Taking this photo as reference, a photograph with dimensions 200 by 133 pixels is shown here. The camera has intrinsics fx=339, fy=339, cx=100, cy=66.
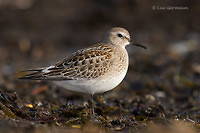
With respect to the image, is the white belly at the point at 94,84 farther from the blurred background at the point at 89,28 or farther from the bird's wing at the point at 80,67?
the blurred background at the point at 89,28

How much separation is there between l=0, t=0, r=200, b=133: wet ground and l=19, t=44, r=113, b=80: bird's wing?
0.47m

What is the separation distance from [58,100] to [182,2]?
7220 mm

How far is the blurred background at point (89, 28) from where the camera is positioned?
9.81 meters

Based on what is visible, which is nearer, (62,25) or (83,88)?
(83,88)

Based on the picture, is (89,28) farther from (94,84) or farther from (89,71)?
(94,84)

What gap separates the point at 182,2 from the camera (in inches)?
Result: 480

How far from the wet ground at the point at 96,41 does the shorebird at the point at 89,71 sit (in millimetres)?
368

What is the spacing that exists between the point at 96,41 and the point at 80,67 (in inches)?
223

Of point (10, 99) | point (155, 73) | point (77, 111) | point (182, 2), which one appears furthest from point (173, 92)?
point (182, 2)

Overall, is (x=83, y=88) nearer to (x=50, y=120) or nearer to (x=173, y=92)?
(x=50, y=120)

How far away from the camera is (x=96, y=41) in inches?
437

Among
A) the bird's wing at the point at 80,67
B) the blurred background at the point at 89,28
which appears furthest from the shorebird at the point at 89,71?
the blurred background at the point at 89,28

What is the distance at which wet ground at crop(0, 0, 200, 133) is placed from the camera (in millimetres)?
4723

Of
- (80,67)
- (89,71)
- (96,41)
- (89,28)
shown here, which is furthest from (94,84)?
(89,28)
